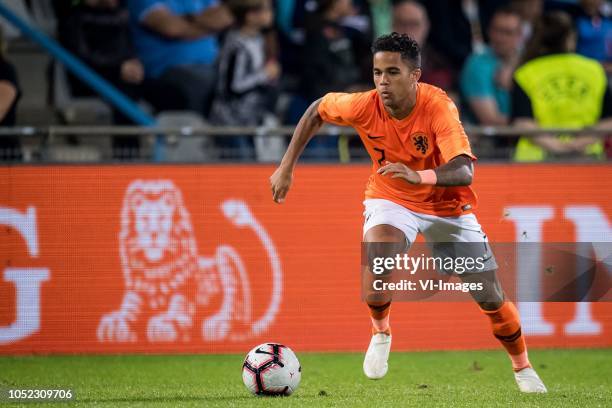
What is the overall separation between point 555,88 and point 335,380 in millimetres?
4228

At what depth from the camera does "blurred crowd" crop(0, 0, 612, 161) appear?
12016mm

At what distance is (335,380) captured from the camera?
9.47 metres

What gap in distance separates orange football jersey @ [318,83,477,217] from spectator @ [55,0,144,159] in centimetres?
466

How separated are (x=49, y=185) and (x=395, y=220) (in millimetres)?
3822

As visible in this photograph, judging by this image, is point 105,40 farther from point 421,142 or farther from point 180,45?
point 421,142

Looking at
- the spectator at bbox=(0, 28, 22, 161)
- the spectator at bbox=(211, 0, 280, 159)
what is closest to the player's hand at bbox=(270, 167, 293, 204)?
A: the spectator at bbox=(0, 28, 22, 161)

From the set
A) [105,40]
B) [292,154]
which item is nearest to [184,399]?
[292,154]

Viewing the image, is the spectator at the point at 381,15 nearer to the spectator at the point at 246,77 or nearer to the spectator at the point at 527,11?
the spectator at the point at 246,77

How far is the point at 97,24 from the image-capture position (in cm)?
1282

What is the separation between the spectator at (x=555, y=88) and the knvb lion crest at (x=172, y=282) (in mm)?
3078

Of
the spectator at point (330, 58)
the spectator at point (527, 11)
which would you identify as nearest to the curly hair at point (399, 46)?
the spectator at point (330, 58)

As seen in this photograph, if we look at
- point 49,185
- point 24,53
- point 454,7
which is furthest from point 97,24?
point 454,7

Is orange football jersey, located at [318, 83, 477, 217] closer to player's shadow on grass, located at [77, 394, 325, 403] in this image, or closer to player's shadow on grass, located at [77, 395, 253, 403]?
player's shadow on grass, located at [77, 394, 325, 403]

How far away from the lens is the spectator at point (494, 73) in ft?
44.8
